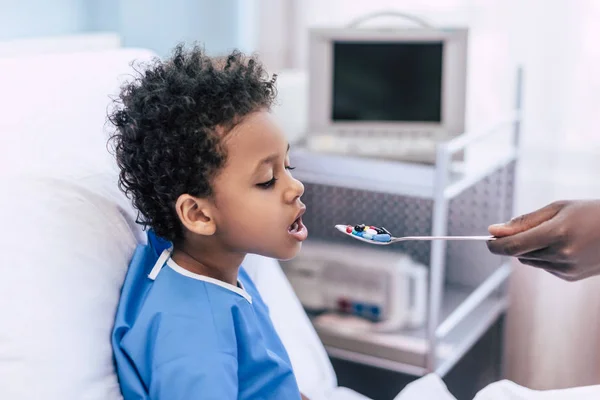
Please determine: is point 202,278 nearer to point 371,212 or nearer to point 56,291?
point 56,291

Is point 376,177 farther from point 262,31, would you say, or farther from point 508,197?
point 262,31

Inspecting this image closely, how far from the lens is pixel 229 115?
911 mm

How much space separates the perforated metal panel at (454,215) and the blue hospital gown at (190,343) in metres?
0.76

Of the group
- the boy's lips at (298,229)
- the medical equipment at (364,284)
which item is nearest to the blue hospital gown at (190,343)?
the boy's lips at (298,229)

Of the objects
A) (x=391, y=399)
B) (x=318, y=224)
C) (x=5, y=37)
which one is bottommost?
(x=391, y=399)

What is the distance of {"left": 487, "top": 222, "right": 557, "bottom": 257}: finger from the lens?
1045mm

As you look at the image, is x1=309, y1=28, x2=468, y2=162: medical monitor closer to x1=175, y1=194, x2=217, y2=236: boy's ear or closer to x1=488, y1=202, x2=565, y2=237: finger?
x1=488, y1=202, x2=565, y2=237: finger

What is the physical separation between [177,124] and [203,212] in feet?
0.37

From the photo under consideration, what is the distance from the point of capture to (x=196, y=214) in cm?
93

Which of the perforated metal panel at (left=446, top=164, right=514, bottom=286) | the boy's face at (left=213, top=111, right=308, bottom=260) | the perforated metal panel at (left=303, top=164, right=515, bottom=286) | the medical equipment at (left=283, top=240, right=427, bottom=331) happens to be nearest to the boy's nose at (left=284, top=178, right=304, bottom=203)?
the boy's face at (left=213, top=111, right=308, bottom=260)

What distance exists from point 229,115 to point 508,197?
111 cm

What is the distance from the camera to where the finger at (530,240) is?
3.43 ft

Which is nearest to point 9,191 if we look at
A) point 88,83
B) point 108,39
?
point 88,83

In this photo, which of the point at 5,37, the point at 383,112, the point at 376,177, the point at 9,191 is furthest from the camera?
the point at 383,112
